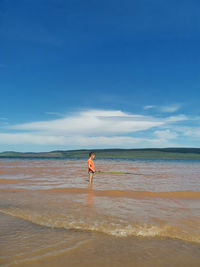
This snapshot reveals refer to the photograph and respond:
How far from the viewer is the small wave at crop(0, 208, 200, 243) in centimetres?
497

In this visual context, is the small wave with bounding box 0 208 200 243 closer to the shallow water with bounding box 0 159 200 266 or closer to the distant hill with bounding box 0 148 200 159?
the shallow water with bounding box 0 159 200 266

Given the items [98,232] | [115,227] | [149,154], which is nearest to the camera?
[98,232]

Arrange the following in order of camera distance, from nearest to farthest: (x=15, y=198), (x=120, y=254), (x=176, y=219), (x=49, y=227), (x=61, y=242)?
(x=120, y=254) → (x=61, y=242) → (x=49, y=227) → (x=176, y=219) → (x=15, y=198)

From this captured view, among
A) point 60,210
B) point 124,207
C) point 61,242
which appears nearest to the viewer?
point 61,242

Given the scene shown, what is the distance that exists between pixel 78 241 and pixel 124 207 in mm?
3303

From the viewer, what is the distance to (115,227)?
17.8 ft

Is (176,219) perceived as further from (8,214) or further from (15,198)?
(15,198)

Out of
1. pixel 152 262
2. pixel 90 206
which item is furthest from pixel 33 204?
pixel 152 262

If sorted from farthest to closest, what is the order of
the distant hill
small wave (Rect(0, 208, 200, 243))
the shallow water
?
the distant hill
small wave (Rect(0, 208, 200, 243))
the shallow water

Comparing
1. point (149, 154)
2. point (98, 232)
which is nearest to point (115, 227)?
point (98, 232)

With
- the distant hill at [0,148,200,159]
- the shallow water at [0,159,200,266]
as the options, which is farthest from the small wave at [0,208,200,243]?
the distant hill at [0,148,200,159]

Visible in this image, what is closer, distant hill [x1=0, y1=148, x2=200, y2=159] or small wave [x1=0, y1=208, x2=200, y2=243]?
small wave [x1=0, y1=208, x2=200, y2=243]

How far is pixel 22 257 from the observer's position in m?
3.82

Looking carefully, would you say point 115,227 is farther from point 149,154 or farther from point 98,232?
point 149,154
